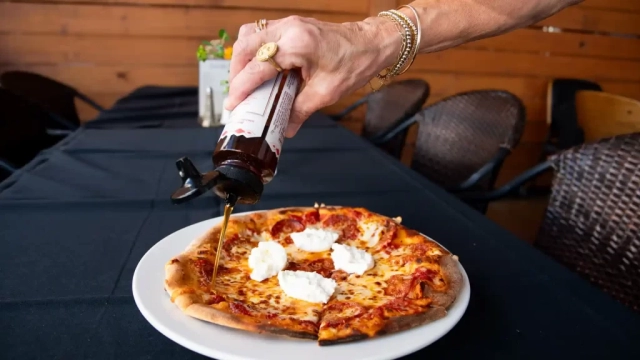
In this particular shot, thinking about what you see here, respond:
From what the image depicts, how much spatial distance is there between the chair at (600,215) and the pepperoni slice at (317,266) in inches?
24.9

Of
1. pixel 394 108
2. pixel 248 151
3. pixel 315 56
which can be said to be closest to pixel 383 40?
pixel 315 56

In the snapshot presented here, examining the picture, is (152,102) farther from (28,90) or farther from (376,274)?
(376,274)

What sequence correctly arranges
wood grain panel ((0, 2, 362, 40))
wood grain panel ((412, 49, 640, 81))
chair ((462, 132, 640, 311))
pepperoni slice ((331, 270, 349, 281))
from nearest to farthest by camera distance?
pepperoni slice ((331, 270, 349, 281)) → chair ((462, 132, 640, 311)) → wood grain panel ((0, 2, 362, 40)) → wood grain panel ((412, 49, 640, 81))

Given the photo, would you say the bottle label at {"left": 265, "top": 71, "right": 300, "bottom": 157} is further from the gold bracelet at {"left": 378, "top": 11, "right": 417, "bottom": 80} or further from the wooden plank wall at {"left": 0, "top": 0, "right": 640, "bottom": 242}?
the wooden plank wall at {"left": 0, "top": 0, "right": 640, "bottom": 242}

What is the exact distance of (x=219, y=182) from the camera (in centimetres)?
64

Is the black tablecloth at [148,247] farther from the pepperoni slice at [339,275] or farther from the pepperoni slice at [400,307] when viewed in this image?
the pepperoni slice at [339,275]

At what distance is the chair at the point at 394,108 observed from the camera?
2199mm

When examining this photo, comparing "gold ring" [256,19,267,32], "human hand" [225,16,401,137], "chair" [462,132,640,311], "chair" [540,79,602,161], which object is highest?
"gold ring" [256,19,267,32]

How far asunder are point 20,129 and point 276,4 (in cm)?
160

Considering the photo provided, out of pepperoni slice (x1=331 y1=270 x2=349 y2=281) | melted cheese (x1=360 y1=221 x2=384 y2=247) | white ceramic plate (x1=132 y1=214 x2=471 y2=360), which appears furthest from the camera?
melted cheese (x1=360 y1=221 x2=384 y2=247)

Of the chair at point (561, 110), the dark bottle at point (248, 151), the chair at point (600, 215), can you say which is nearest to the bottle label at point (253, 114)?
the dark bottle at point (248, 151)

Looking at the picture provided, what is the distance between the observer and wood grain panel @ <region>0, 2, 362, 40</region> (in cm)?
266

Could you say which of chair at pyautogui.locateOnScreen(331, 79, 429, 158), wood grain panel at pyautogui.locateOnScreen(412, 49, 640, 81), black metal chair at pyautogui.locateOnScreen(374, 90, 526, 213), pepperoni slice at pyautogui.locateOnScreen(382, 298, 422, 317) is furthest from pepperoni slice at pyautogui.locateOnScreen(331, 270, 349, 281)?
wood grain panel at pyautogui.locateOnScreen(412, 49, 640, 81)

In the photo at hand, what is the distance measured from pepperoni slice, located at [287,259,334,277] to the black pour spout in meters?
0.14
